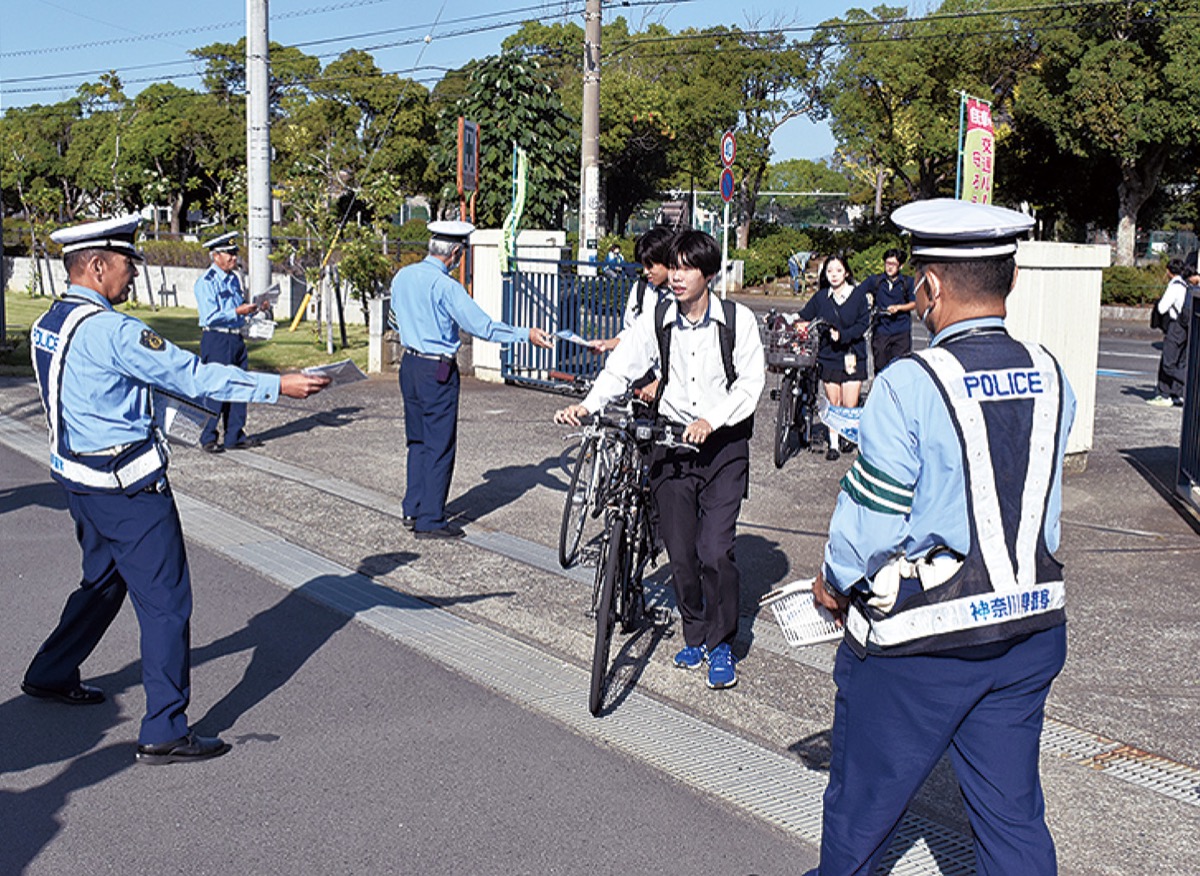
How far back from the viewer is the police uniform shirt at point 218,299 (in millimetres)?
11680

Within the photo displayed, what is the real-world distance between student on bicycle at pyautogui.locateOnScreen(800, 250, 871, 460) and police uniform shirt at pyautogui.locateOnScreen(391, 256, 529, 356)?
430cm

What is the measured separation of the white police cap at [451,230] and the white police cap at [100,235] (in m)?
3.79

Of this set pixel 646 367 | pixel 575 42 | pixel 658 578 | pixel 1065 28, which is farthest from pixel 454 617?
pixel 575 42

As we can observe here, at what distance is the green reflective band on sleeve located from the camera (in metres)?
3.00

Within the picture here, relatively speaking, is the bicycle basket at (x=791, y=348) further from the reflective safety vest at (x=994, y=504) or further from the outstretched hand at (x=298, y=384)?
the reflective safety vest at (x=994, y=504)

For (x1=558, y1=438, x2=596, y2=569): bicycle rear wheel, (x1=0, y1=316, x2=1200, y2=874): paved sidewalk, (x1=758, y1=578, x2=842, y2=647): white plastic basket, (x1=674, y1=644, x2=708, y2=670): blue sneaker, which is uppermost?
(x1=758, y1=578, x2=842, y2=647): white plastic basket

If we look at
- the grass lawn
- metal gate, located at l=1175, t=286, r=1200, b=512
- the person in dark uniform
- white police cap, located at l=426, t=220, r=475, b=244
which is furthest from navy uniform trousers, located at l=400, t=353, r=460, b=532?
the grass lawn

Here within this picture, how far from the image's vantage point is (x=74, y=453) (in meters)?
4.76

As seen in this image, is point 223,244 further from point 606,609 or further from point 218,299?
point 606,609

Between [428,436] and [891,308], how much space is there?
20.6ft

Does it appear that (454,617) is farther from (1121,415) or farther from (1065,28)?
(1065,28)

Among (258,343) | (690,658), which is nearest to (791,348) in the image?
(690,658)

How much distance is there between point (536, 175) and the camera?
2617cm

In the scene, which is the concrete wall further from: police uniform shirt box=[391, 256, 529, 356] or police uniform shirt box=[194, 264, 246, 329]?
police uniform shirt box=[194, 264, 246, 329]
